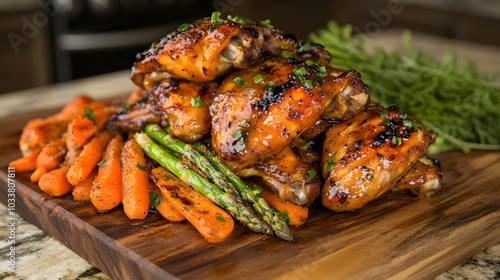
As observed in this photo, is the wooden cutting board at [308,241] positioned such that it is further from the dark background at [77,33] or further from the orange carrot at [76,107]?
the dark background at [77,33]

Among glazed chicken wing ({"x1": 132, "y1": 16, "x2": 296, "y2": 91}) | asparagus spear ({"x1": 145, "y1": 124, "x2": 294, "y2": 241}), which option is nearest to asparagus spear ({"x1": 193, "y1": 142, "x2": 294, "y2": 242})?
asparagus spear ({"x1": 145, "y1": 124, "x2": 294, "y2": 241})

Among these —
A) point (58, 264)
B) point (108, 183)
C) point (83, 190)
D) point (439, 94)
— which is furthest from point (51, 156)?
point (439, 94)

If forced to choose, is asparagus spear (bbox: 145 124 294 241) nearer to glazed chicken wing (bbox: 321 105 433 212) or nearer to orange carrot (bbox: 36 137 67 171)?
glazed chicken wing (bbox: 321 105 433 212)

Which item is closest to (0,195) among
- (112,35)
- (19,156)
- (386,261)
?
(19,156)

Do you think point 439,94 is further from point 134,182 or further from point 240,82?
point 134,182

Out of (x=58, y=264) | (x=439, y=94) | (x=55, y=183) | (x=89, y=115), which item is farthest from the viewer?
(x=439, y=94)

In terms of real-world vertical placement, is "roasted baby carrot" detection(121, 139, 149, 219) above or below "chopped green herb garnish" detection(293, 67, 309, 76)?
below
